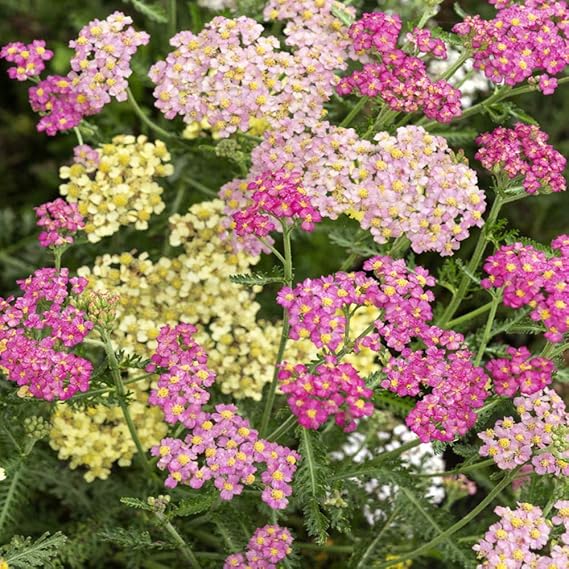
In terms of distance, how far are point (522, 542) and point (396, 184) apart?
1.09m

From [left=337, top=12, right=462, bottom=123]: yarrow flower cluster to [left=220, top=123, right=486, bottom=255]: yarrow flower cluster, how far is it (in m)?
0.09

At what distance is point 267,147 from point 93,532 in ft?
4.82

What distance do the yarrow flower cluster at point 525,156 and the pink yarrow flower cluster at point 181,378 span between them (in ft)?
3.39

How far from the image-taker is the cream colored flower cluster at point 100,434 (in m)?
3.23

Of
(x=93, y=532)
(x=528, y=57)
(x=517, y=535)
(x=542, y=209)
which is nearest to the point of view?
(x=517, y=535)

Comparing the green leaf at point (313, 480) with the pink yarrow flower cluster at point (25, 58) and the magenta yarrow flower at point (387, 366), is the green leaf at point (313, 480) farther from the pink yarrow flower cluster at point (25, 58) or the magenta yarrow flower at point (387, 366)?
the pink yarrow flower cluster at point (25, 58)

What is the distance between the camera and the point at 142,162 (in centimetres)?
344

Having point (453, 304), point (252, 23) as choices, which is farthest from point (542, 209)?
point (252, 23)

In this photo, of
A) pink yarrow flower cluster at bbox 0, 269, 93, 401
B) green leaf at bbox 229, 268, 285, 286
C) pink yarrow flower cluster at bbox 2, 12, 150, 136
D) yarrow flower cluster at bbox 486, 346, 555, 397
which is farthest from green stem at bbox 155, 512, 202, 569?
pink yarrow flower cluster at bbox 2, 12, 150, 136

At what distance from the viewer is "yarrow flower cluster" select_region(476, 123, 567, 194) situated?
2.79m

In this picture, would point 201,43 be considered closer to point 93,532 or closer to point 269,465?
point 269,465

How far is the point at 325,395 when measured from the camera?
7.73 feet

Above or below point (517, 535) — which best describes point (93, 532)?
below

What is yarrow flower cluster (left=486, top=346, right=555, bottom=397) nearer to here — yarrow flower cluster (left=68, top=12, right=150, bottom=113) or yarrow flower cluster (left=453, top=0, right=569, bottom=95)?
yarrow flower cluster (left=453, top=0, right=569, bottom=95)
